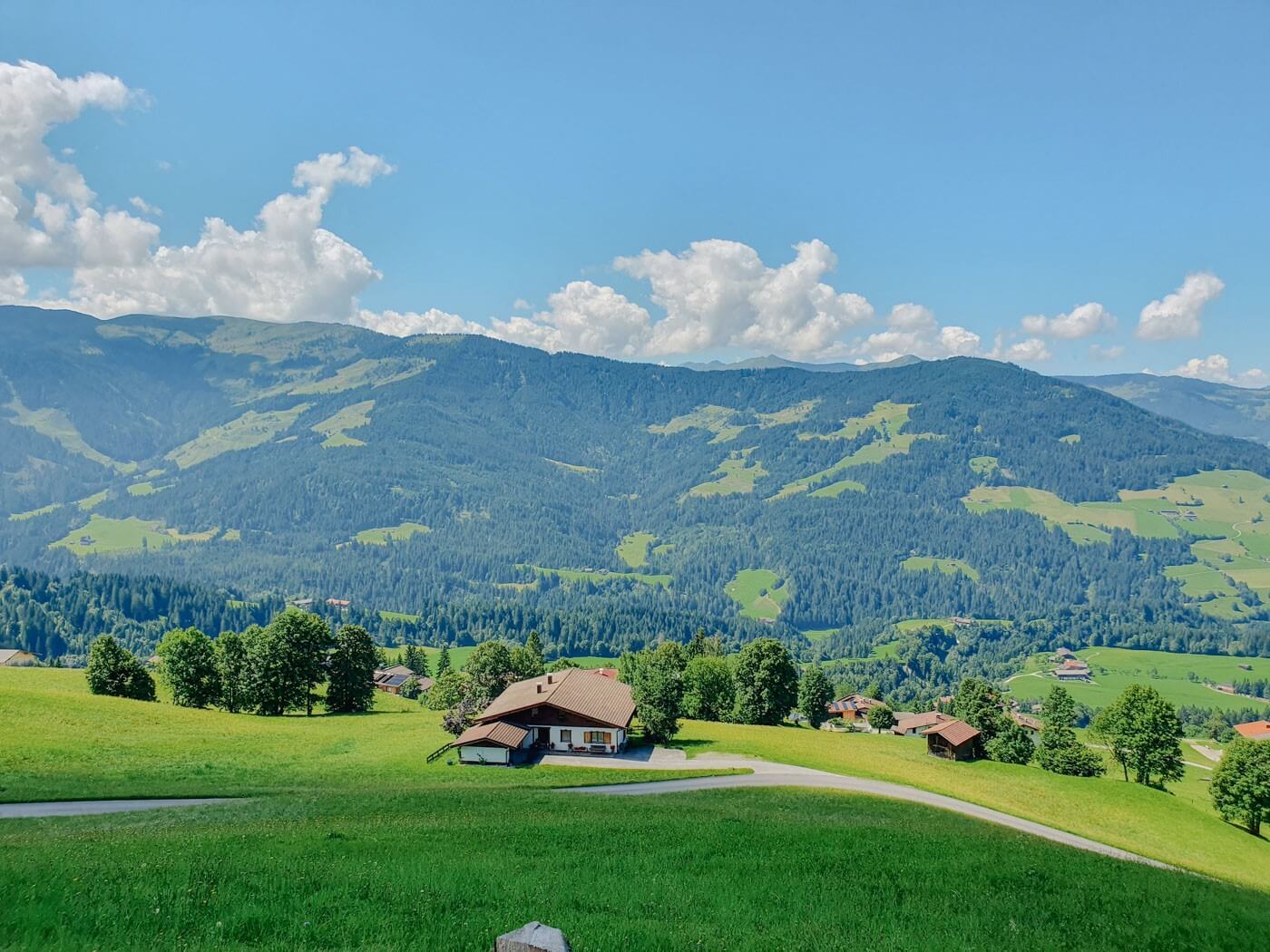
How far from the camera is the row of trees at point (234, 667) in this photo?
80625 mm

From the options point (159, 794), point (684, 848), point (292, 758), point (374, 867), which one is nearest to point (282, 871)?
point (374, 867)

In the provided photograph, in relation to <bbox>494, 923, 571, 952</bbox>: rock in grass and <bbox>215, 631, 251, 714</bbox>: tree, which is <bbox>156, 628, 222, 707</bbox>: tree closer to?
<bbox>215, 631, 251, 714</bbox>: tree

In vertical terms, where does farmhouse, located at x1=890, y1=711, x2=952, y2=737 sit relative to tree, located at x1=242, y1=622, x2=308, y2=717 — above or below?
below

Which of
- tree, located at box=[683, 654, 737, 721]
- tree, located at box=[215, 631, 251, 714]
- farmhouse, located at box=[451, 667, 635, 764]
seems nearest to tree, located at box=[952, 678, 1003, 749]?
tree, located at box=[683, 654, 737, 721]

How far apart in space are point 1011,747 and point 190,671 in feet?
288

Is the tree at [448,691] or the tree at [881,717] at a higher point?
the tree at [448,691]

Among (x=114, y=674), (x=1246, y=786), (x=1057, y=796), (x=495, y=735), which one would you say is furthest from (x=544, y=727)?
(x=1246, y=786)

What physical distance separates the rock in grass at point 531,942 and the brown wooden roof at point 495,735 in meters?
55.6

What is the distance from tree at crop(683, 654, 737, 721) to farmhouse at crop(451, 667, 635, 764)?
87.6 feet

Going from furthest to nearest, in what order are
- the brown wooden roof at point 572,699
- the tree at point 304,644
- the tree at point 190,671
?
1. the tree at point 304,644
2. the tree at point 190,671
3. the brown wooden roof at point 572,699

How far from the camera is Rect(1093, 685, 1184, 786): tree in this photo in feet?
249

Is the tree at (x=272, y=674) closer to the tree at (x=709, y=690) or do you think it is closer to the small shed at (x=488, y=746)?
the small shed at (x=488, y=746)

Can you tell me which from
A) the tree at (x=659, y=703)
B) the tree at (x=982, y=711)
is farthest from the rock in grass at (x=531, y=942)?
the tree at (x=982, y=711)

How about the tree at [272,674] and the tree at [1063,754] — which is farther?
the tree at [272,674]
